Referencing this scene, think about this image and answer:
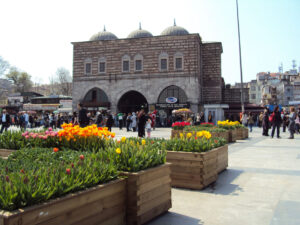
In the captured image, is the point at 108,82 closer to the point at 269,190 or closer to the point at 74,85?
the point at 74,85

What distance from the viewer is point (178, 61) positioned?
34469 mm

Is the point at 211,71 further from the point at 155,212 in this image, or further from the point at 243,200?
the point at 155,212

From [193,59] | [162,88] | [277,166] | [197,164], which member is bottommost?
[277,166]

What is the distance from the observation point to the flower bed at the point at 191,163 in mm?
5680

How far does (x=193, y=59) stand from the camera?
3366cm

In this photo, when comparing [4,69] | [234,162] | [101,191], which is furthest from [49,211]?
[4,69]

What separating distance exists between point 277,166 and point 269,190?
2.69 meters

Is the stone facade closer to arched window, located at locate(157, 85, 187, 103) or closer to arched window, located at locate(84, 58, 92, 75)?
arched window, located at locate(84, 58, 92, 75)

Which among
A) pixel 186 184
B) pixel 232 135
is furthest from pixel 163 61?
pixel 186 184

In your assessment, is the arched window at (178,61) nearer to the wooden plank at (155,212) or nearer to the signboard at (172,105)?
the signboard at (172,105)

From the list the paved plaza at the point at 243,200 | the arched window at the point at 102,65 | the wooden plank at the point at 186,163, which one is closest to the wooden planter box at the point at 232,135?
the paved plaza at the point at 243,200

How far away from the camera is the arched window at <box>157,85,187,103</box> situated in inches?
1355

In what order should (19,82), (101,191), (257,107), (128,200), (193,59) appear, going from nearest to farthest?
(101,191) < (128,200) < (193,59) < (257,107) < (19,82)

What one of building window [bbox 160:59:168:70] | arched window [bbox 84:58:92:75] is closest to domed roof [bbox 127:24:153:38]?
building window [bbox 160:59:168:70]
